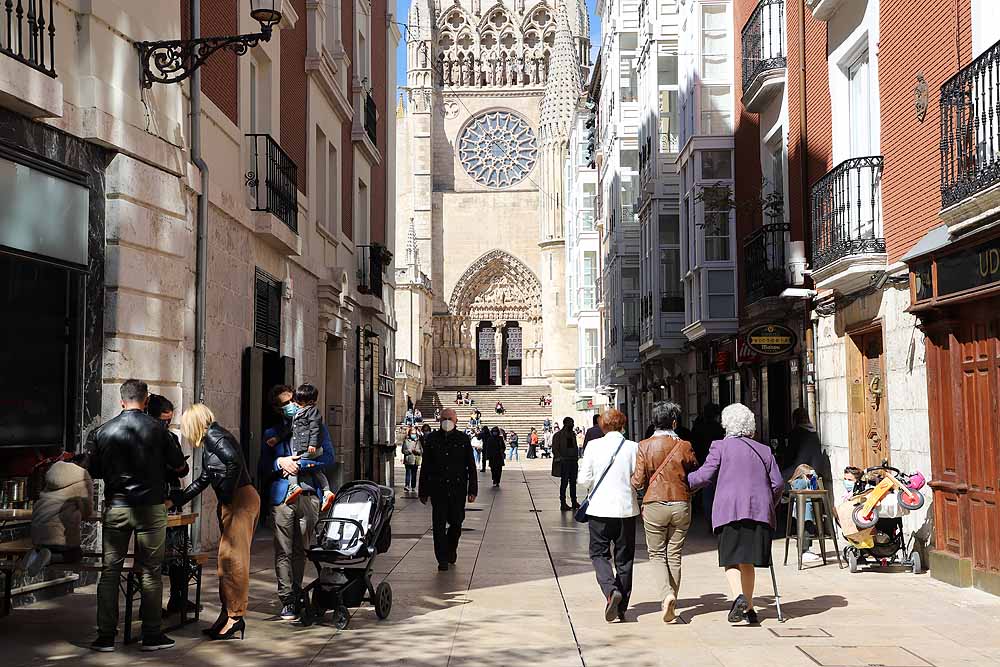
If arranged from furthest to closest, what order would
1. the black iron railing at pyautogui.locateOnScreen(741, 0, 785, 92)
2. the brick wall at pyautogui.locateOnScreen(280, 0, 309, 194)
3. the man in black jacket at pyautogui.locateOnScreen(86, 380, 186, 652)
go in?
the brick wall at pyautogui.locateOnScreen(280, 0, 309, 194), the black iron railing at pyautogui.locateOnScreen(741, 0, 785, 92), the man in black jacket at pyautogui.locateOnScreen(86, 380, 186, 652)

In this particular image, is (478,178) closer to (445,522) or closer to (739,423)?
(445,522)

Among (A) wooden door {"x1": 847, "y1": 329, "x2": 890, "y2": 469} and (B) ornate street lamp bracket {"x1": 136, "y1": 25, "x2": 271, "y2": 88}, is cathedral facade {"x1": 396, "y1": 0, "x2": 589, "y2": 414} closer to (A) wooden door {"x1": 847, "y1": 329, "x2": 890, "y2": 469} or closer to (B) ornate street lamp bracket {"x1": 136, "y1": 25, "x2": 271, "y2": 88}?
(A) wooden door {"x1": 847, "y1": 329, "x2": 890, "y2": 469}

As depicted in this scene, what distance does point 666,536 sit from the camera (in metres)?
9.32

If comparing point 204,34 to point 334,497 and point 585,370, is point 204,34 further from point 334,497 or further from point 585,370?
point 585,370

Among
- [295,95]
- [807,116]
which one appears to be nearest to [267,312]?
[295,95]

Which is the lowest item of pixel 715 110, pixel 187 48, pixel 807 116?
pixel 187 48

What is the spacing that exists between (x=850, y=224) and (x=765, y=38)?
525 centimetres

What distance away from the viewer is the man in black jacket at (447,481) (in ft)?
40.9

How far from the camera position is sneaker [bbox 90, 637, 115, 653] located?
24.9ft

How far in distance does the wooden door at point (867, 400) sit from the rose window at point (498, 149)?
63408mm

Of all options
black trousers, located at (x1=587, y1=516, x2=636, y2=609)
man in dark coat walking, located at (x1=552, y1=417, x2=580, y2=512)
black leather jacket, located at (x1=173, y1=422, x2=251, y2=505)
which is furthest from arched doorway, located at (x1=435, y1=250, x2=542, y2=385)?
black leather jacket, located at (x1=173, y1=422, x2=251, y2=505)

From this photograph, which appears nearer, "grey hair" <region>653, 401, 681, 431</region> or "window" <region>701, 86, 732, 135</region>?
"grey hair" <region>653, 401, 681, 431</region>

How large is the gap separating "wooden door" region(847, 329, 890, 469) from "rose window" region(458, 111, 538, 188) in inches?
2496

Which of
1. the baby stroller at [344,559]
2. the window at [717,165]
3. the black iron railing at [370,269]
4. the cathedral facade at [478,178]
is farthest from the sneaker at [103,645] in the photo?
the cathedral facade at [478,178]
